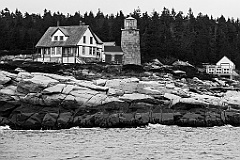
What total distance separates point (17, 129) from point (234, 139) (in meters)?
12.8

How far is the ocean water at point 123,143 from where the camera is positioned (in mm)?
20625

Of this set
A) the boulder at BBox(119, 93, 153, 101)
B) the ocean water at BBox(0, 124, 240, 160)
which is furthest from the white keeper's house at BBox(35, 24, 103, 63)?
the ocean water at BBox(0, 124, 240, 160)

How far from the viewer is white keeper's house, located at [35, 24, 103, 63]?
5547 cm

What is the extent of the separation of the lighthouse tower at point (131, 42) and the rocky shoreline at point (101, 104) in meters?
20.3

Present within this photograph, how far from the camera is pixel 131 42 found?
57.6 meters

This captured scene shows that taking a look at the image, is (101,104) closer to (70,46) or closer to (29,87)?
(29,87)

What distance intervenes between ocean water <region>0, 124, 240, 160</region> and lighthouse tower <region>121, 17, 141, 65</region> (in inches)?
1076

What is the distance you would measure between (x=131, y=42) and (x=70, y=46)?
22.8ft

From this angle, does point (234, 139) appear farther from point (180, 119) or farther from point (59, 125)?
point (59, 125)

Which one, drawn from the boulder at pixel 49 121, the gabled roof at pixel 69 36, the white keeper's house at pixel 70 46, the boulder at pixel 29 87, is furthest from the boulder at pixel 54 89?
the gabled roof at pixel 69 36

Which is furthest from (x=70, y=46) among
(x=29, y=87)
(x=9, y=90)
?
(x=29, y=87)

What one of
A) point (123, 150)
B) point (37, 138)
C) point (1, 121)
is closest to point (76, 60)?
point (1, 121)

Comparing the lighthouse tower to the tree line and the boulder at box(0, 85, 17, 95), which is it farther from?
the boulder at box(0, 85, 17, 95)

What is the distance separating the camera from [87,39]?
5659cm
